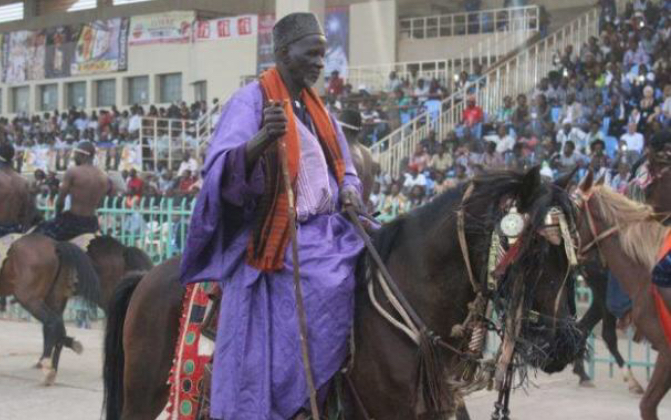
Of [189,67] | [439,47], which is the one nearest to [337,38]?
[439,47]

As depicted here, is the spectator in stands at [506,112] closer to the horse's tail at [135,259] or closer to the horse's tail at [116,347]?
the horse's tail at [135,259]

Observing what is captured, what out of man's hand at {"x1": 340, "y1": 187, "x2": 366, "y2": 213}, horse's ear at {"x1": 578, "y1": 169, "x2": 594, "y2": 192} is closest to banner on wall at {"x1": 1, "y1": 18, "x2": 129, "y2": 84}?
horse's ear at {"x1": 578, "y1": 169, "x2": 594, "y2": 192}

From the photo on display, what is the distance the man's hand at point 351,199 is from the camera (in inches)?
150

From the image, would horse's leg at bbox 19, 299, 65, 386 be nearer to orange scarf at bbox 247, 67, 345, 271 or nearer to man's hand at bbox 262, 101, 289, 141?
orange scarf at bbox 247, 67, 345, 271

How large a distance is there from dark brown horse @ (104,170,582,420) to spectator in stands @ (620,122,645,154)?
39.6ft

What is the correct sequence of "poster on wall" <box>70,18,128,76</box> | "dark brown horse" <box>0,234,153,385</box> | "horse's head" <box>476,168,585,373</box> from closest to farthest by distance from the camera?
"horse's head" <box>476,168,585,373</box>, "dark brown horse" <box>0,234,153,385</box>, "poster on wall" <box>70,18,128,76</box>

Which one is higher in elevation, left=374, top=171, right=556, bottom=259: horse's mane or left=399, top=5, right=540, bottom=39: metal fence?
left=399, top=5, right=540, bottom=39: metal fence

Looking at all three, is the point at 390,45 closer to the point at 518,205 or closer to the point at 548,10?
the point at 548,10

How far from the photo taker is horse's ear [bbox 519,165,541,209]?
3238mm

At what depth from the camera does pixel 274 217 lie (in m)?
3.60

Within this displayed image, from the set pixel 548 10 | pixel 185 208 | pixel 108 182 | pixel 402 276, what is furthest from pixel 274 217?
pixel 548 10

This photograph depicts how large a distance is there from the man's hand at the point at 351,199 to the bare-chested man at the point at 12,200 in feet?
21.3

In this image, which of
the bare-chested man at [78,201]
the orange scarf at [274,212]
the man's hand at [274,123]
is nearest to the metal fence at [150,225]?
the bare-chested man at [78,201]

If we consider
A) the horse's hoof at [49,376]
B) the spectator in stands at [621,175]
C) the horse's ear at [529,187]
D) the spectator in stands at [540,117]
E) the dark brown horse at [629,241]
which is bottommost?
the horse's hoof at [49,376]
